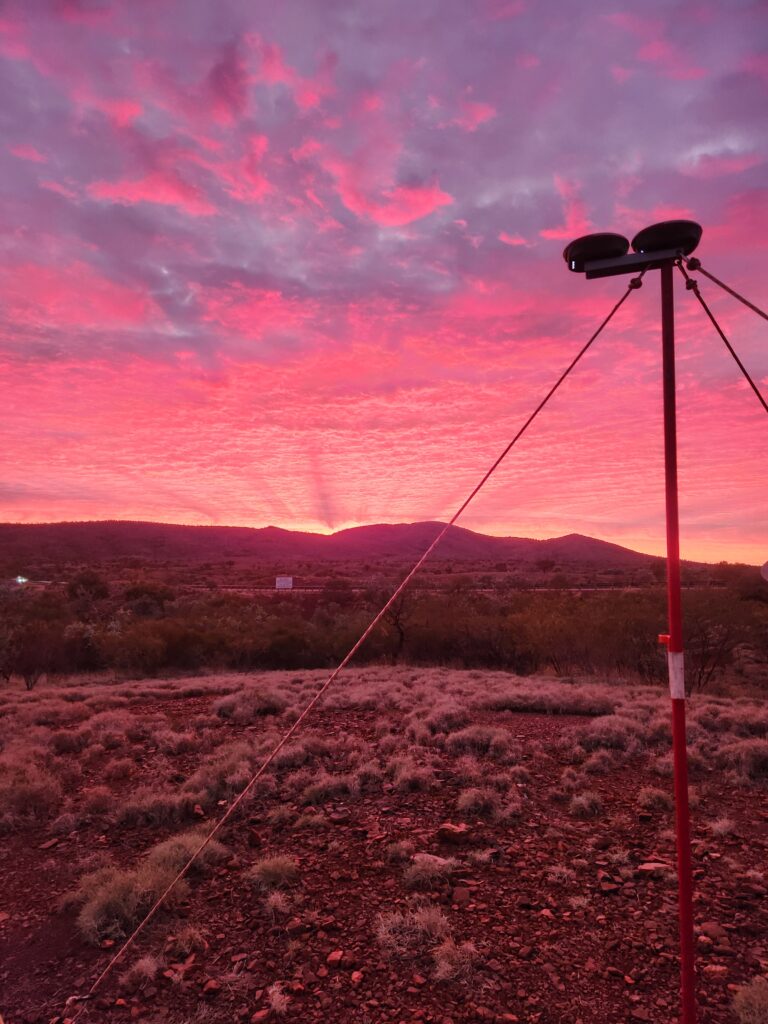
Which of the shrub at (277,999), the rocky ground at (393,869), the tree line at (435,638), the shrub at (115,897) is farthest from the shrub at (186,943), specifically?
the tree line at (435,638)

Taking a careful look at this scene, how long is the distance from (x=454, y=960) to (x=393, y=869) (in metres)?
1.74

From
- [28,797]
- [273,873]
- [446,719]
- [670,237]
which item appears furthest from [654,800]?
[28,797]

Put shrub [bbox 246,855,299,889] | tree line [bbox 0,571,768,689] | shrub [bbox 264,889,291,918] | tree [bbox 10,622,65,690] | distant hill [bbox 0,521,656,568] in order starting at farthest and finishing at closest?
distant hill [bbox 0,521,656,568]
tree [bbox 10,622,65,690]
tree line [bbox 0,571,768,689]
shrub [bbox 246,855,299,889]
shrub [bbox 264,889,291,918]

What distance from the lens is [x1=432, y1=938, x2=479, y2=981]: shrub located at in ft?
15.4

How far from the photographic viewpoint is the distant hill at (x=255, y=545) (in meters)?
94.6

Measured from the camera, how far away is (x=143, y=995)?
183 inches

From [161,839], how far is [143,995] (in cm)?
291

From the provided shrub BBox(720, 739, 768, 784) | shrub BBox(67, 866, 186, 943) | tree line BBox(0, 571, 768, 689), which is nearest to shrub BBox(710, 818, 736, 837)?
shrub BBox(720, 739, 768, 784)

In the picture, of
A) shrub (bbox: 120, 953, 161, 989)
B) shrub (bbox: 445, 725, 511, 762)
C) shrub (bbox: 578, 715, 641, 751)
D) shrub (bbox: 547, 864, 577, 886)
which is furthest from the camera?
shrub (bbox: 578, 715, 641, 751)

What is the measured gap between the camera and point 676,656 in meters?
3.61

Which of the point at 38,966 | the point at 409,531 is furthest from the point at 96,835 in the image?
the point at 409,531

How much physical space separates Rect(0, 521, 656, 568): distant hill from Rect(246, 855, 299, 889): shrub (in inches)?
2877

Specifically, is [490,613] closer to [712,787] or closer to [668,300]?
[712,787]

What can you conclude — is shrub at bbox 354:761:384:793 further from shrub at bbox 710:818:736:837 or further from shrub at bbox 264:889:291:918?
shrub at bbox 710:818:736:837
